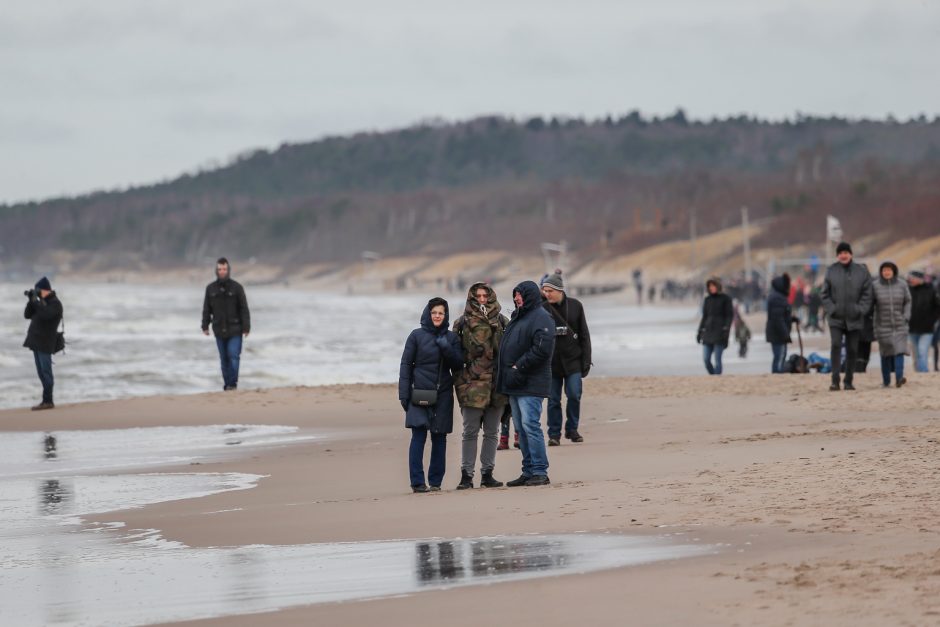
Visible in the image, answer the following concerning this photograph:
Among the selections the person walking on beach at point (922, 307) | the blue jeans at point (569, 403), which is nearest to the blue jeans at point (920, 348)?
the person walking on beach at point (922, 307)

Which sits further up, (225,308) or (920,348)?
(225,308)

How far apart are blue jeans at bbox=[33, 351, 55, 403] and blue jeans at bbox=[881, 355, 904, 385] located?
9.86 meters

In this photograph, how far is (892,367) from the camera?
17062 mm

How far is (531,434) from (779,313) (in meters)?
10.0

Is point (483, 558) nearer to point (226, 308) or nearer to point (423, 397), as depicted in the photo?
point (423, 397)

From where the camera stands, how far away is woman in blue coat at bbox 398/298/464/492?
1068 cm

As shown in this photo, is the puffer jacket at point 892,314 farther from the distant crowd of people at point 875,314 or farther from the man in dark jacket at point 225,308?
the man in dark jacket at point 225,308

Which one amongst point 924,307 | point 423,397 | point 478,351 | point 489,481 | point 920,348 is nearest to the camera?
point 423,397

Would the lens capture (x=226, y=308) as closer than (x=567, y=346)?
No

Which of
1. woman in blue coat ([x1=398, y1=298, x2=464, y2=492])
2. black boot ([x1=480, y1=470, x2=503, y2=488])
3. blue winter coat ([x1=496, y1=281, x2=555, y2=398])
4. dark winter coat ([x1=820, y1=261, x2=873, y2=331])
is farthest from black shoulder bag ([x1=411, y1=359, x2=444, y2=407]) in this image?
dark winter coat ([x1=820, y1=261, x2=873, y2=331])

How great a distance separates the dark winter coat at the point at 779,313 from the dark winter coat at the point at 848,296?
3.68 metres

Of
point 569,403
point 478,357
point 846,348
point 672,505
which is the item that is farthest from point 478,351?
point 846,348

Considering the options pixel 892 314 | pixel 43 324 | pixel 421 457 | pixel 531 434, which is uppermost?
pixel 43 324

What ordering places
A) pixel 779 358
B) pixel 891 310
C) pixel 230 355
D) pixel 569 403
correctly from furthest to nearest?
pixel 779 358
pixel 230 355
pixel 891 310
pixel 569 403
